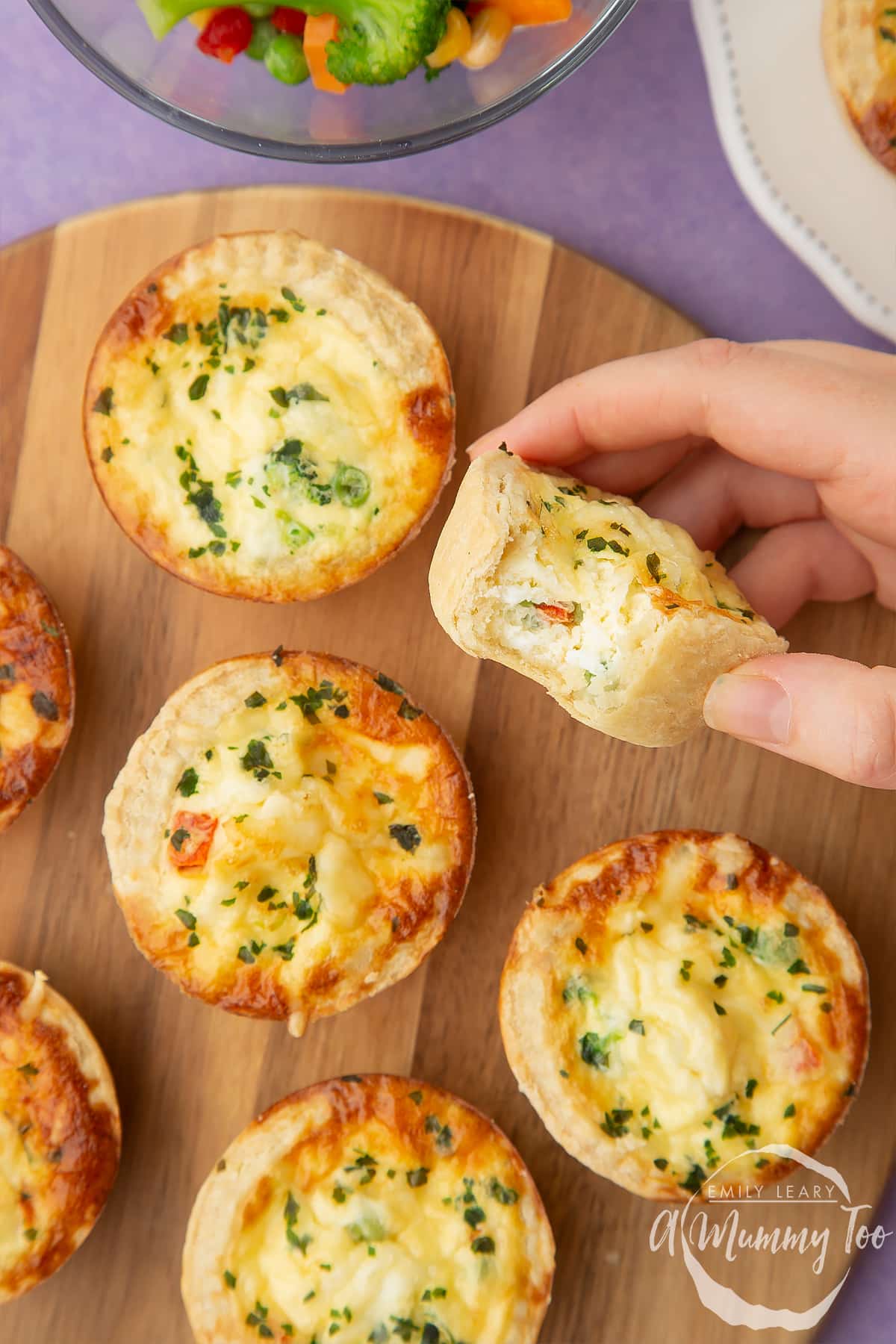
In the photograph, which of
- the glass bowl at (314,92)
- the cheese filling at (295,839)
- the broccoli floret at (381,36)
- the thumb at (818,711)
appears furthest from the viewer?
the cheese filling at (295,839)

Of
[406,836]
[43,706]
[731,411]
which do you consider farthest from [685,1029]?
[43,706]

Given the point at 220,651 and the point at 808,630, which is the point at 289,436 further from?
the point at 808,630

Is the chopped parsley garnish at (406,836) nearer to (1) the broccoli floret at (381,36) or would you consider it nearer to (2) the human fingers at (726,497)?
(2) the human fingers at (726,497)

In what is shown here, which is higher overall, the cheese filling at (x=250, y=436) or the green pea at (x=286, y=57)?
the green pea at (x=286, y=57)

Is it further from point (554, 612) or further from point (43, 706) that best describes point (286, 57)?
point (43, 706)

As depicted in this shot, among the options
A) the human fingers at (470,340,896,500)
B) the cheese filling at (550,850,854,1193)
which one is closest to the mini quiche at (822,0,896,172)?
the human fingers at (470,340,896,500)

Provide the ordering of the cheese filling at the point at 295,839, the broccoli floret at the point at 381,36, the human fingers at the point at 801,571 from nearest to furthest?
the broccoli floret at the point at 381,36 < the cheese filling at the point at 295,839 < the human fingers at the point at 801,571

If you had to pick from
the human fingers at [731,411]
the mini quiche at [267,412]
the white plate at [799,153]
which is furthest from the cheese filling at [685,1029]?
the white plate at [799,153]
